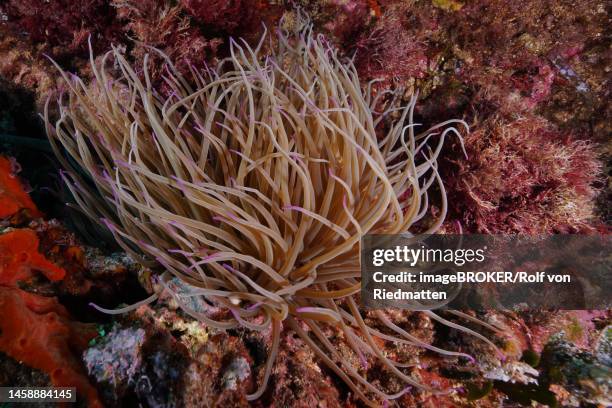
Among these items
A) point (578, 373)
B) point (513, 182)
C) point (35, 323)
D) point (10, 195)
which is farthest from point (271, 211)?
point (578, 373)

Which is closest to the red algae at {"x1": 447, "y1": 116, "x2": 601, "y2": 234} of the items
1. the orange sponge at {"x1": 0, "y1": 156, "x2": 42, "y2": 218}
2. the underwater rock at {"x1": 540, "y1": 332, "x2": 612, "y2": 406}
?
the underwater rock at {"x1": 540, "y1": 332, "x2": 612, "y2": 406}

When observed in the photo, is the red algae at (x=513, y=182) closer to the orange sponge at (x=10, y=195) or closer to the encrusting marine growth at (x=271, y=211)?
the encrusting marine growth at (x=271, y=211)

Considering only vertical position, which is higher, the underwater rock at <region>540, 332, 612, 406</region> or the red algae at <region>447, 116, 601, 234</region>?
the red algae at <region>447, 116, 601, 234</region>

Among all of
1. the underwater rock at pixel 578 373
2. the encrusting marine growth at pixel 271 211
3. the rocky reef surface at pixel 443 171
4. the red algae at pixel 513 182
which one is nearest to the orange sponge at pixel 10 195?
the rocky reef surface at pixel 443 171

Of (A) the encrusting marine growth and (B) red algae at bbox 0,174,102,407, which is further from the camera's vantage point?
(A) the encrusting marine growth

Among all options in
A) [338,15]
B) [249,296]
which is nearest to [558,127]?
[338,15]

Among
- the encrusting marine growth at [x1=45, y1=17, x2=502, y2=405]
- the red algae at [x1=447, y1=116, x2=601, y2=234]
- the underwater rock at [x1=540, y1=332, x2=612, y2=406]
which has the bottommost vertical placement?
the underwater rock at [x1=540, y1=332, x2=612, y2=406]

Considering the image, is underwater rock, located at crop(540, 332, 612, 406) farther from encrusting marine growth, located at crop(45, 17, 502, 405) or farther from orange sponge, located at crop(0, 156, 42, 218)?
orange sponge, located at crop(0, 156, 42, 218)

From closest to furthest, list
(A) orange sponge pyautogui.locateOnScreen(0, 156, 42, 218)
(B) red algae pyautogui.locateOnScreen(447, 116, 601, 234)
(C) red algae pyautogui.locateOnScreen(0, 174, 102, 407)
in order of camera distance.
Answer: (C) red algae pyautogui.locateOnScreen(0, 174, 102, 407) → (A) orange sponge pyautogui.locateOnScreen(0, 156, 42, 218) → (B) red algae pyautogui.locateOnScreen(447, 116, 601, 234)

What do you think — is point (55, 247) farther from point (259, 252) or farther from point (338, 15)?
point (338, 15)

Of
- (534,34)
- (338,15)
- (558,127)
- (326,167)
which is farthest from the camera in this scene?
(558,127)


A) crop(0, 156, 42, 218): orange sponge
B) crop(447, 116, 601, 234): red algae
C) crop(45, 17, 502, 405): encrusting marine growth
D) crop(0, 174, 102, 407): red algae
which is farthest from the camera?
crop(447, 116, 601, 234): red algae
